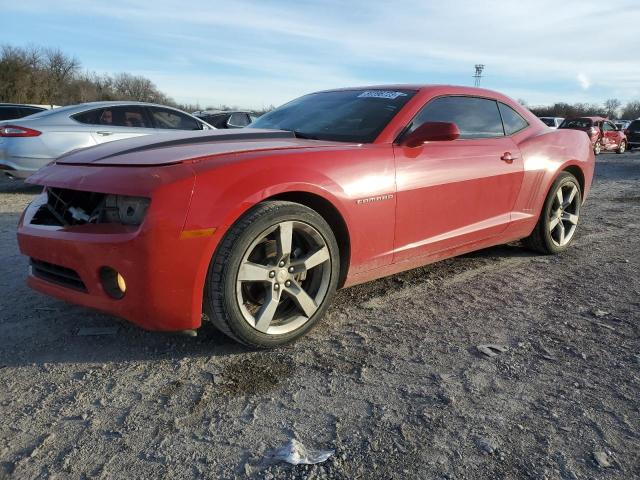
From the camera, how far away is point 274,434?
6.20ft

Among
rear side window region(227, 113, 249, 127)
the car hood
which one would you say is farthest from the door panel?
rear side window region(227, 113, 249, 127)

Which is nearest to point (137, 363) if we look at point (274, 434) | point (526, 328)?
point (274, 434)

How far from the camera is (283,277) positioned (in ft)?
8.42

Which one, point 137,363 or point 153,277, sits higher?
point 153,277

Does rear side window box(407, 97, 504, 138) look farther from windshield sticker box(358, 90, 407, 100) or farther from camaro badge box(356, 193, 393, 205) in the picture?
camaro badge box(356, 193, 393, 205)

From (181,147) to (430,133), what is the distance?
1.47 meters

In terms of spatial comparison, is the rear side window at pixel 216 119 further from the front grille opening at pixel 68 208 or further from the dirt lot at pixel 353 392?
the front grille opening at pixel 68 208

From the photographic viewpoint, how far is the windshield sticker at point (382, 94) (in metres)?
3.46

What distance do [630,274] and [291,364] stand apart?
2.97m

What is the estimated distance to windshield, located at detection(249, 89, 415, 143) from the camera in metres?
3.20

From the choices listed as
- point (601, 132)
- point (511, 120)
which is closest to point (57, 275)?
point (511, 120)

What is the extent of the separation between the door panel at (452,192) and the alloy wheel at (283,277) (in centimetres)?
63

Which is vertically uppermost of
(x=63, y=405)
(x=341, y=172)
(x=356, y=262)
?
(x=341, y=172)

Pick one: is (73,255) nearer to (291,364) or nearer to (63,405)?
(63,405)
